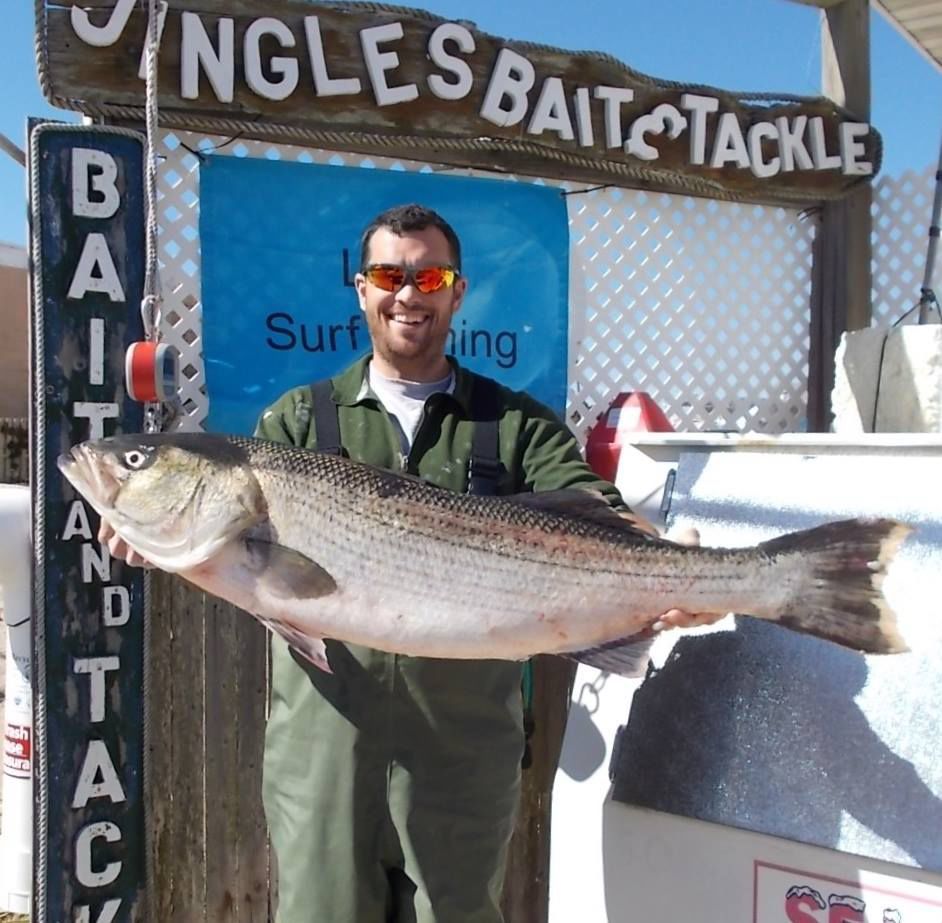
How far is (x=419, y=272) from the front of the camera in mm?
2633

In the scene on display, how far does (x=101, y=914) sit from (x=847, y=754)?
277 cm

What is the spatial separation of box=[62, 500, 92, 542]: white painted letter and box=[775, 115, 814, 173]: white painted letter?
3773 mm

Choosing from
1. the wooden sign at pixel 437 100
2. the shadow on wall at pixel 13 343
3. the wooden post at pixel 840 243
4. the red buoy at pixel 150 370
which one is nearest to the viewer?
the red buoy at pixel 150 370

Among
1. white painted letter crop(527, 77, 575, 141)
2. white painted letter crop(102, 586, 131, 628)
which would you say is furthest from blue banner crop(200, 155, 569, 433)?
white painted letter crop(102, 586, 131, 628)

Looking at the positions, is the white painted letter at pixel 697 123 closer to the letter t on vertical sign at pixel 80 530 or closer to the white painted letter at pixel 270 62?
the white painted letter at pixel 270 62

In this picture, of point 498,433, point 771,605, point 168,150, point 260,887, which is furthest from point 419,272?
point 260,887

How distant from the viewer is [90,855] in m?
3.39

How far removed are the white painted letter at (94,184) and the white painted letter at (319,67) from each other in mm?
933

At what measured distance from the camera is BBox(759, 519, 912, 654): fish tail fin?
2.28m

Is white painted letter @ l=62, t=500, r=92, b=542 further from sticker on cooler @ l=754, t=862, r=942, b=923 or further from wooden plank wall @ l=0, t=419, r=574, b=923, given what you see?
sticker on cooler @ l=754, t=862, r=942, b=923

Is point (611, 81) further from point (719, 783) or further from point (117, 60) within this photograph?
point (719, 783)

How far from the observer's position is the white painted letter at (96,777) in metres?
3.36

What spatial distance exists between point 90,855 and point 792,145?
15.1ft

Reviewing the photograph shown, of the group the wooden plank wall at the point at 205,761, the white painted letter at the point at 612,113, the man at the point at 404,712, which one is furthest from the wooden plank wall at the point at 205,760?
the white painted letter at the point at 612,113
